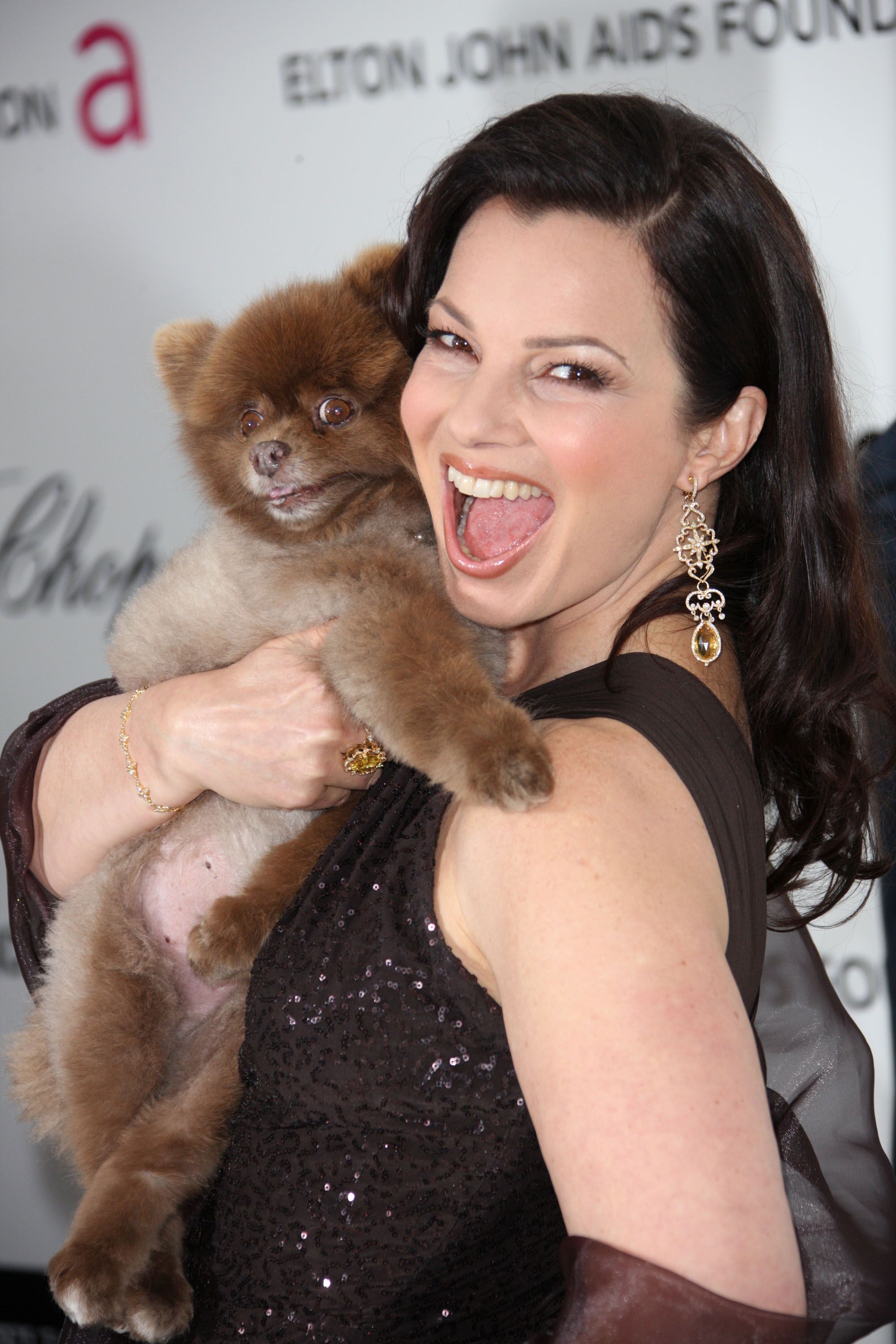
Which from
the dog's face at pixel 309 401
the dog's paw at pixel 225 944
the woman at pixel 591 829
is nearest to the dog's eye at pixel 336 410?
the dog's face at pixel 309 401

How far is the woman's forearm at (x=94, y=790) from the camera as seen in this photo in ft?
5.36

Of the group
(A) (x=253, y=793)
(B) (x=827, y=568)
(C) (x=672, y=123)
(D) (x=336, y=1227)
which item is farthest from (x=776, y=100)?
(D) (x=336, y=1227)

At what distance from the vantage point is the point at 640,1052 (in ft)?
2.78

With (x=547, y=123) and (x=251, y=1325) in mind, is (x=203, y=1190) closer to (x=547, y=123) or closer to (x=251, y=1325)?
(x=251, y=1325)

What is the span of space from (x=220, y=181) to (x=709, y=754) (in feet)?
7.85

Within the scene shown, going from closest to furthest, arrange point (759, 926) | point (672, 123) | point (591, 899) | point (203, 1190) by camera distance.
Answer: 1. point (591, 899)
2. point (759, 926)
3. point (672, 123)
4. point (203, 1190)

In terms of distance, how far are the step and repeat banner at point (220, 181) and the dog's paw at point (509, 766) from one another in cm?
170

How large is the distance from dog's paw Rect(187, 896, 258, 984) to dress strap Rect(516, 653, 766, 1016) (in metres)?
0.53

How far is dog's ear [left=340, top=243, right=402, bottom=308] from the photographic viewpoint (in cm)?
171

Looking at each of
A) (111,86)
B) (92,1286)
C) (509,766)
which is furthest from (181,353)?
(111,86)

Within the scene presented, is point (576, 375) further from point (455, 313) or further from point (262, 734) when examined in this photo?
point (262, 734)

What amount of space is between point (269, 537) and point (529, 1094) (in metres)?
1.06

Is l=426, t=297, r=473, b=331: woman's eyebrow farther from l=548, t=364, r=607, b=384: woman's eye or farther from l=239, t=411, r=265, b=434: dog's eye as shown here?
l=239, t=411, r=265, b=434: dog's eye

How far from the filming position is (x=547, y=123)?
4.25 feet
